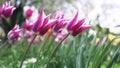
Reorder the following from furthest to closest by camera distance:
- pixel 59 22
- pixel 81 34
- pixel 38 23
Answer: pixel 81 34 → pixel 59 22 → pixel 38 23

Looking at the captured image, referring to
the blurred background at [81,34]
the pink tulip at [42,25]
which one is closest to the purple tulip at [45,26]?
the pink tulip at [42,25]

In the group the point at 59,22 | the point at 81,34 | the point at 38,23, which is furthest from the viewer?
the point at 81,34

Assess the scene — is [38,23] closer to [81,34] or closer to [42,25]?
[42,25]

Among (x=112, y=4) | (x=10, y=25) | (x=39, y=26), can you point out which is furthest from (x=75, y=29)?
(x=112, y=4)

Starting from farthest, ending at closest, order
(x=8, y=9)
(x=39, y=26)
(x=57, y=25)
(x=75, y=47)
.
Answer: (x=75, y=47) → (x=8, y=9) → (x=57, y=25) → (x=39, y=26)

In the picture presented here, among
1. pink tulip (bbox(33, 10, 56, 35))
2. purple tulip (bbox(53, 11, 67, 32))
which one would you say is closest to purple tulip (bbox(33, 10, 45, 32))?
pink tulip (bbox(33, 10, 56, 35))

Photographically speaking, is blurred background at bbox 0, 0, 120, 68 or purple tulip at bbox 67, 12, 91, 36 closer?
purple tulip at bbox 67, 12, 91, 36

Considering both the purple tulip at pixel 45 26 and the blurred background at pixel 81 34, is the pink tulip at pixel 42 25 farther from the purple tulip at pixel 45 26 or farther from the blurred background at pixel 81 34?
the blurred background at pixel 81 34

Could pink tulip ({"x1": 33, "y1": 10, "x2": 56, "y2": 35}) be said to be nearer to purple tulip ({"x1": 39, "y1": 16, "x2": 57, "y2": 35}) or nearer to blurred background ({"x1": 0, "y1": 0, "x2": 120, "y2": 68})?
purple tulip ({"x1": 39, "y1": 16, "x2": 57, "y2": 35})

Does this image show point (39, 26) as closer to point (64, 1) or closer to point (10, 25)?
point (10, 25)

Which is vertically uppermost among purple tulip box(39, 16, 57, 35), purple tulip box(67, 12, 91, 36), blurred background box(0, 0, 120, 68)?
purple tulip box(39, 16, 57, 35)

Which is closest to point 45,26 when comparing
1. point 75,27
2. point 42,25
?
point 42,25
